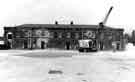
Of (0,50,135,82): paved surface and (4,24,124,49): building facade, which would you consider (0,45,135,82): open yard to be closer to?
(0,50,135,82): paved surface

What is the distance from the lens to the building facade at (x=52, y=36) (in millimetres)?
45344

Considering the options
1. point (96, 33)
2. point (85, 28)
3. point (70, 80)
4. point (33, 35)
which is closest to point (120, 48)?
point (96, 33)

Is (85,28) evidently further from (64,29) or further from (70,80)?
(70,80)

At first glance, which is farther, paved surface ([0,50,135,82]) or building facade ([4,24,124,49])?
building facade ([4,24,124,49])

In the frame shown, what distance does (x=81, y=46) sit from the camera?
1391 inches

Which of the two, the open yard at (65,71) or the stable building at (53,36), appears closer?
the open yard at (65,71)

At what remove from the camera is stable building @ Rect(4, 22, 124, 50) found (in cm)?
4534

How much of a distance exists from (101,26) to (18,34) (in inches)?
940

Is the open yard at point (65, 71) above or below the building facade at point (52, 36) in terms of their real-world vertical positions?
below

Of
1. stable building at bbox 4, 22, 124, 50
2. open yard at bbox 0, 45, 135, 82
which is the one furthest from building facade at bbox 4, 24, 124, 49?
open yard at bbox 0, 45, 135, 82

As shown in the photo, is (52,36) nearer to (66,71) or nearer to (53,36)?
(53,36)

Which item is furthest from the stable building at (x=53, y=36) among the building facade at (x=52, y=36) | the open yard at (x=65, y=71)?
the open yard at (x=65, y=71)

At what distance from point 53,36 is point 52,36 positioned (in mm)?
289

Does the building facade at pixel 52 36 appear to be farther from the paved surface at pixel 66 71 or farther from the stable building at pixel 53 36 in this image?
the paved surface at pixel 66 71
